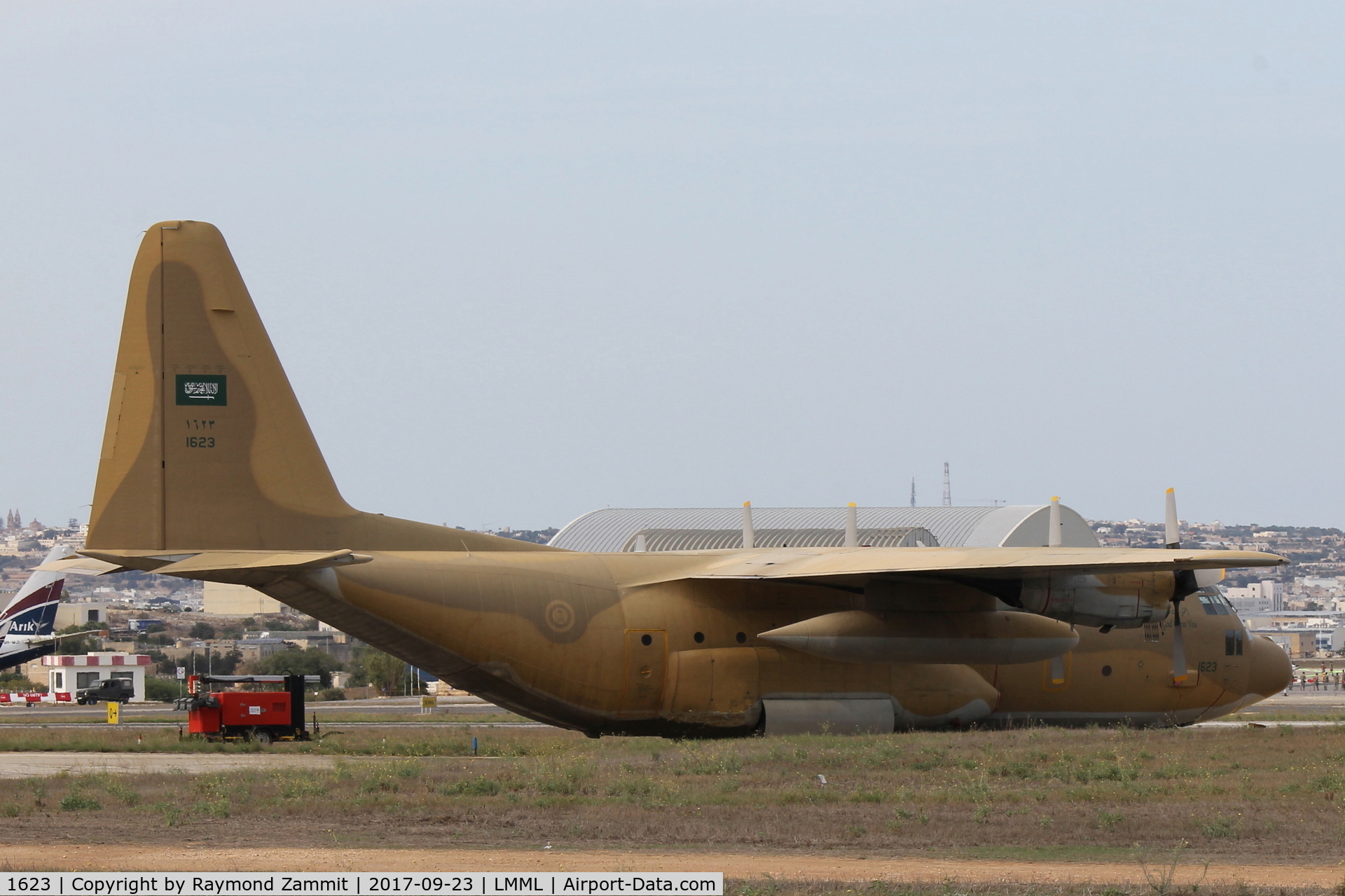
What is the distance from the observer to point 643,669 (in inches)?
867

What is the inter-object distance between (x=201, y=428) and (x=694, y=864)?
463 inches

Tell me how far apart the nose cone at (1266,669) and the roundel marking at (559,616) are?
42.4 ft

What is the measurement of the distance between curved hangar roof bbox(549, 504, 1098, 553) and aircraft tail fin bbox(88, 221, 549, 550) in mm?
43849

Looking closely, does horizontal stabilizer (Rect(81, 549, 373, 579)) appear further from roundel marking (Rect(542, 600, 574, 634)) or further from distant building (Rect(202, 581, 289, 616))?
distant building (Rect(202, 581, 289, 616))

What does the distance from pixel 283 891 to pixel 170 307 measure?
40.3ft

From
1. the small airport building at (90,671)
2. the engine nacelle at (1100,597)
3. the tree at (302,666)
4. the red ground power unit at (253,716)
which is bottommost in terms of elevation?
the tree at (302,666)

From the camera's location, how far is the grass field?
547 inches

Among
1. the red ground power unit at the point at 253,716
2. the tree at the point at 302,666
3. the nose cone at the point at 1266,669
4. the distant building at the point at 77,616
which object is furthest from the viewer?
the distant building at the point at 77,616

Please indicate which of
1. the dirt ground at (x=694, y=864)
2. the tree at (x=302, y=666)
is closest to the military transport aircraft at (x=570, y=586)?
the dirt ground at (x=694, y=864)

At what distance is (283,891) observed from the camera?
1041cm

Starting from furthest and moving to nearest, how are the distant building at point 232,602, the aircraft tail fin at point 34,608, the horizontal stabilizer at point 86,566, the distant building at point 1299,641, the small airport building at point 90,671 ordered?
the distant building at point 232,602 → the distant building at point 1299,641 → the small airport building at point 90,671 → the aircraft tail fin at point 34,608 → the horizontal stabilizer at point 86,566

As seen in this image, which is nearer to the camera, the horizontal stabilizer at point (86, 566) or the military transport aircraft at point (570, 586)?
the horizontal stabilizer at point (86, 566)
